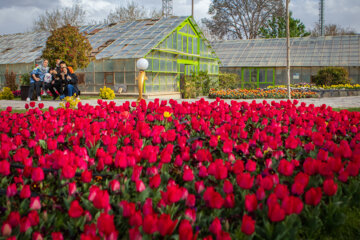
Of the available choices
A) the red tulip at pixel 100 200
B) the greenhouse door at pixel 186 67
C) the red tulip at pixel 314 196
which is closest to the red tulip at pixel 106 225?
the red tulip at pixel 100 200

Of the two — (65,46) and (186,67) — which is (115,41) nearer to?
(65,46)

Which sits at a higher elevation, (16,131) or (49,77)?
(49,77)

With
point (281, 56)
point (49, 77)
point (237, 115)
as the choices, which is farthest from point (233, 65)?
point (237, 115)

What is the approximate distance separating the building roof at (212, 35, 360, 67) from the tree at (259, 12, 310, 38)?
5.12 m

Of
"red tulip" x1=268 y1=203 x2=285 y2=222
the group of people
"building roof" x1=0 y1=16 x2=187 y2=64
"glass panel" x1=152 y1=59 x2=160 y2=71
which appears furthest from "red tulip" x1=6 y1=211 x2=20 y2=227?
"glass panel" x1=152 y1=59 x2=160 y2=71

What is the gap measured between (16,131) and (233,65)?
94.4 feet

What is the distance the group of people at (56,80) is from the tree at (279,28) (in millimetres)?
28598

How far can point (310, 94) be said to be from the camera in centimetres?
1742

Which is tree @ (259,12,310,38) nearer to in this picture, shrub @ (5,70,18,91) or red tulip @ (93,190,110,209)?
shrub @ (5,70,18,91)

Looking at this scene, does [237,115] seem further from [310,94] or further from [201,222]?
[310,94]

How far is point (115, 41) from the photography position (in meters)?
20.2

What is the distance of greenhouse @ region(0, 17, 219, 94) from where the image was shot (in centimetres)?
1849

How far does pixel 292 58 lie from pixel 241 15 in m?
11.8

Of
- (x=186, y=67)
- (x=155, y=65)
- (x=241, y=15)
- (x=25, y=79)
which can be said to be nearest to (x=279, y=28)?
(x=241, y=15)
